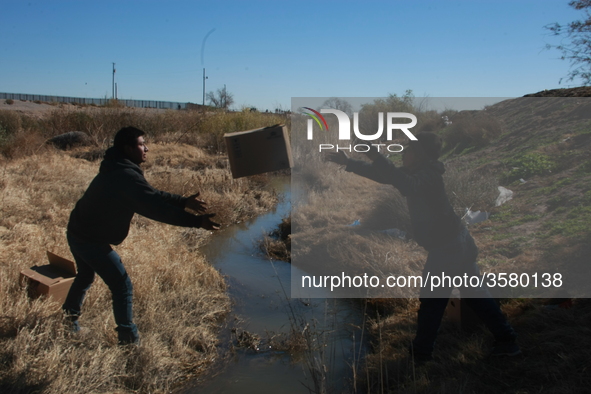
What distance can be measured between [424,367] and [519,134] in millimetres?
6587

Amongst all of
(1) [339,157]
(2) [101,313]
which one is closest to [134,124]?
(2) [101,313]

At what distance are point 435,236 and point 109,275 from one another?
7.94ft

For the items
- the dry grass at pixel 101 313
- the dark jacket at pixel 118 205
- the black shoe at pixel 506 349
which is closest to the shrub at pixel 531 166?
the black shoe at pixel 506 349

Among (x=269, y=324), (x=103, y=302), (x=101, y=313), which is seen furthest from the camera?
(x=269, y=324)

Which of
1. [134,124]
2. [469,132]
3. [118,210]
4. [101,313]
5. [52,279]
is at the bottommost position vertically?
[101,313]

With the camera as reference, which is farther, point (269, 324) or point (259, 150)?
point (269, 324)

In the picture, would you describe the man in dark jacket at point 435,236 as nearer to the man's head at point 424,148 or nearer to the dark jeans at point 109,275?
the man's head at point 424,148

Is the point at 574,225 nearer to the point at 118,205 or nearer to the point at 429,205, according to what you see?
the point at 429,205

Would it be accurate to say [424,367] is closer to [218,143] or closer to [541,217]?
[541,217]

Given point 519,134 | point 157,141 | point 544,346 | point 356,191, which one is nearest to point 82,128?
point 157,141

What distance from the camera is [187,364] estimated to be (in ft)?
14.9

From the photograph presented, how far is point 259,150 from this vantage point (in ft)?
12.5

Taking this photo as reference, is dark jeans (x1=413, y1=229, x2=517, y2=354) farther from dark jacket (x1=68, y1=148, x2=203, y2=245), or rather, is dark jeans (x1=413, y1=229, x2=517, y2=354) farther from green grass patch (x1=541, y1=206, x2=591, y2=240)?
green grass patch (x1=541, y1=206, x2=591, y2=240)

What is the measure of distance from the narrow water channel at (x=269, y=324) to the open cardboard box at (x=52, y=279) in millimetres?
1460
